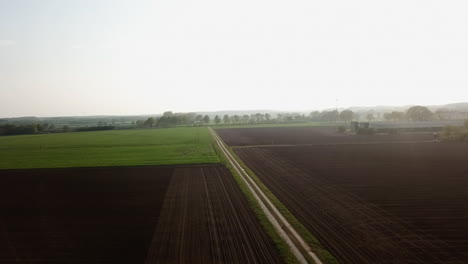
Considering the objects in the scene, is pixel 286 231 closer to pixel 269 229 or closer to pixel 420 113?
pixel 269 229

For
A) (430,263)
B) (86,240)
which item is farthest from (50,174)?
(430,263)

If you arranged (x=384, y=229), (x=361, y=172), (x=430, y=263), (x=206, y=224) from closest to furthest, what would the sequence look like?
1. (x=430, y=263)
2. (x=384, y=229)
3. (x=206, y=224)
4. (x=361, y=172)

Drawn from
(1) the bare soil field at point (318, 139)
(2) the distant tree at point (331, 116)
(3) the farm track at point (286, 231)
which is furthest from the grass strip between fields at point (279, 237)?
(2) the distant tree at point (331, 116)

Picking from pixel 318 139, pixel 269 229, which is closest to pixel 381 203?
pixel 269 229

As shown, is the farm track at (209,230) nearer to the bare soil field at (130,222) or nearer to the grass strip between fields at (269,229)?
the bare soil field at (130,222)

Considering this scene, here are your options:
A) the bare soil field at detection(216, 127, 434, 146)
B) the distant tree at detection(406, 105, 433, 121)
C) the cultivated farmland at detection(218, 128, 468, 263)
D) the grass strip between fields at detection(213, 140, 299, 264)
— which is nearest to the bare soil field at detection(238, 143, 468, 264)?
the cultivated farmland at detection(218, 128, 468, 263)

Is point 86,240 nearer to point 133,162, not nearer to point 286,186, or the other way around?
point 286,186
